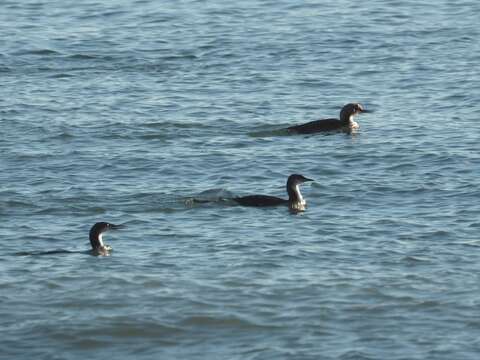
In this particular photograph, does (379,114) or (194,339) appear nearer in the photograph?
(194,339)

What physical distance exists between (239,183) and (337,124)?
376cm

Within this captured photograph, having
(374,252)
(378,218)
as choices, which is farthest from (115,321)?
(378,218)

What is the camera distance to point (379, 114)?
26266mm

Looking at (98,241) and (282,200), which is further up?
(98,241)

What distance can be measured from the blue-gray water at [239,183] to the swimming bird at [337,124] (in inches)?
10.5

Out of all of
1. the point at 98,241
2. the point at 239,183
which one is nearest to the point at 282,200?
the point at 239,183

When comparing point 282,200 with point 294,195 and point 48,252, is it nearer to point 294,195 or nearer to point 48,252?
point 294,195

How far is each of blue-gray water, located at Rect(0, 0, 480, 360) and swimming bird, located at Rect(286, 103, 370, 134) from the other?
0.27 meters

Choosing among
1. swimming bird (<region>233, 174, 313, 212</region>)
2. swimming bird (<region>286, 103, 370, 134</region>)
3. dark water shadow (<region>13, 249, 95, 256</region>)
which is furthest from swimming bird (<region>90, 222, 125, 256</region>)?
swimming bird (<region>286, 103, 370, 134</region>)

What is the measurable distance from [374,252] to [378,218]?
1525mm

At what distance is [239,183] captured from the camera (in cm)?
2170

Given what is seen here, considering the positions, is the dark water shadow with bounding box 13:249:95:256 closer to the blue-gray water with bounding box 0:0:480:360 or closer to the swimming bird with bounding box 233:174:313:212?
the blue-gray water with bounding box 0:0:480:360

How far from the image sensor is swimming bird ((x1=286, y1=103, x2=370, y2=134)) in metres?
24.6

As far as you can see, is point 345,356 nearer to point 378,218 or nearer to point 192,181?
point 378,218
